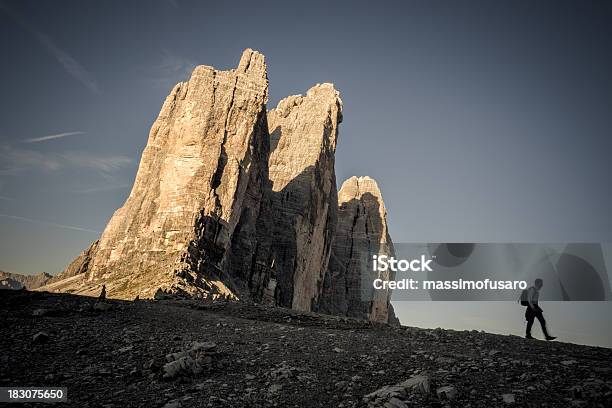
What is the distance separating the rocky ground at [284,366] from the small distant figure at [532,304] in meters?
2.22

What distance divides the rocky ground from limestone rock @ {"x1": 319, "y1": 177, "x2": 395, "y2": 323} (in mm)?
65081

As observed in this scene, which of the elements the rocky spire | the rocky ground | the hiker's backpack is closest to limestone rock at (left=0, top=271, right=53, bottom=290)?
the rocky spire

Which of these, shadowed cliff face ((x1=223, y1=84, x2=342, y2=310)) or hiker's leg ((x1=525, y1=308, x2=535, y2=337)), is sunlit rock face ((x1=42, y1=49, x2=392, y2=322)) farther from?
hiker's leg ((x1=525, y1=308, x2=535, y2=337))

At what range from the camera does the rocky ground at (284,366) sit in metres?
6.44

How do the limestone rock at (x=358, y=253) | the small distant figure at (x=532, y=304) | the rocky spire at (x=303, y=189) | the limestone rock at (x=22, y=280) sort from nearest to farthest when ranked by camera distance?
the small distant figure at (x=532, y=304), the rocky spire at (x=303, y=189), the limestone rock at (x=358, y=253), the limestone rock at (x=22, y=280)

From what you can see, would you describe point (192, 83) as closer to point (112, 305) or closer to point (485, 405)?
point (112, 305)

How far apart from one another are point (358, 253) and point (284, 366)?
274ft

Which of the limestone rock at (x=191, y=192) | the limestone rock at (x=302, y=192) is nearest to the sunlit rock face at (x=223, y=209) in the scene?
the limestone rock at (x=191, y=192)

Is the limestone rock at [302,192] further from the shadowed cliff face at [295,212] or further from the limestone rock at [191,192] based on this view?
the limestone rock at [191,192]

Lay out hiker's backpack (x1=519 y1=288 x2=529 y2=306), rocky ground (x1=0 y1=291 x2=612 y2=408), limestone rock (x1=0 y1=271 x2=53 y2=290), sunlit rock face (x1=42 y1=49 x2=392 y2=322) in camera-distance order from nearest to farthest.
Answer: rocky ground (x1=0 y1=291 x2=612 y2=408)
hiker's backpack (x1=519 y1=288 x2=529 y2=306)
sunlit rock face (x1=42 y1=49 x2=392 y2=322)
limestone rock (x1=0 y1=271 x2=53 y2=290)

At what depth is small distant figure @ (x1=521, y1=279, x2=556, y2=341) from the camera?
1288 centimetres

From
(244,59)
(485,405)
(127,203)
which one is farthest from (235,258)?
(485,405)

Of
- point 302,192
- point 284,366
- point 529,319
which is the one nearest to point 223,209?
point 302,192

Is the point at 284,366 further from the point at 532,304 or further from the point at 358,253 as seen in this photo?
the point at 358,253
